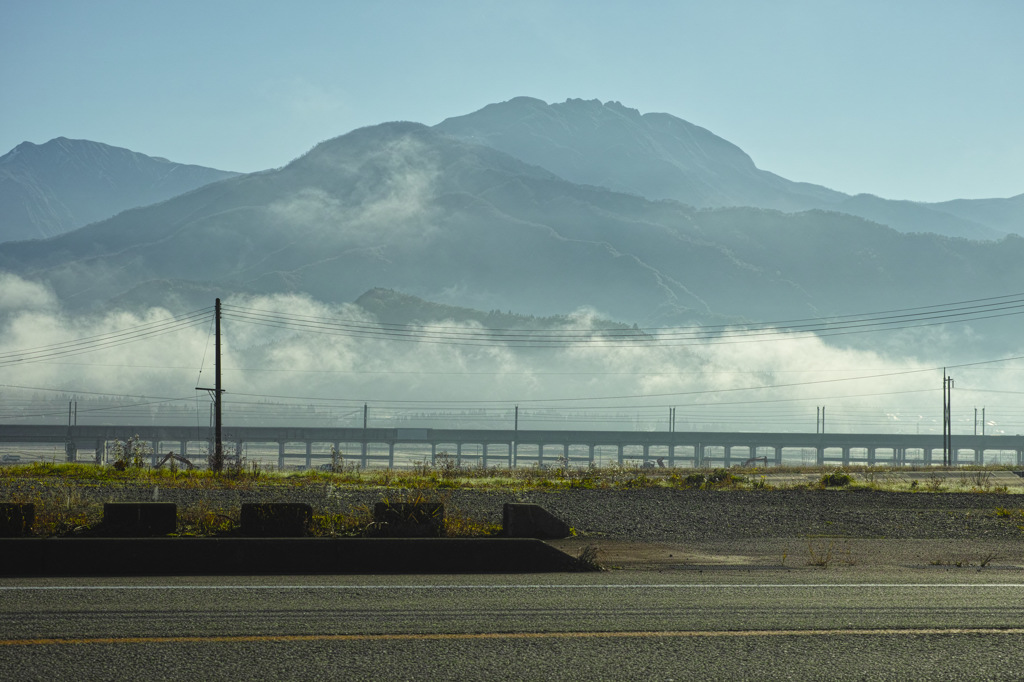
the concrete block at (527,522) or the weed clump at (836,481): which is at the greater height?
the concrete block at (527,522)

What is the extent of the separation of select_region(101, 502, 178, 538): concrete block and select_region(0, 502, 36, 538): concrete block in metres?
0.90

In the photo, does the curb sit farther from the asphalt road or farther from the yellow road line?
the yellow road line

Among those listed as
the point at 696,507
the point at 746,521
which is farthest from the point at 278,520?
the point at 696,507

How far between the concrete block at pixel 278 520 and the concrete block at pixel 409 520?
0.99 m

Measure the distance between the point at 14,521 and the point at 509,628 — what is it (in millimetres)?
7185

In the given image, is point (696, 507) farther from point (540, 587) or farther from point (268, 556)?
point (268, 556)

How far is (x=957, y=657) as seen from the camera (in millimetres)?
6848

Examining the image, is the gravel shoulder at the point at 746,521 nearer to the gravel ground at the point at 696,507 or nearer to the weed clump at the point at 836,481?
the gravel ground at the point at 696,507

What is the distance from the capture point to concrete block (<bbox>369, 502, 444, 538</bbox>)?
12.4 meters

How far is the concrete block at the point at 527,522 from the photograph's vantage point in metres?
12.8

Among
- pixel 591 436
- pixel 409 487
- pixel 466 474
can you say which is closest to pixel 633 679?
pixel 409 487

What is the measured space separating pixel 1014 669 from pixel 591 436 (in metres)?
180

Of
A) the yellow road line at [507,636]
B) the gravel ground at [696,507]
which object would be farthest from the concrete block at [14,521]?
the yellow road line at [507,636]

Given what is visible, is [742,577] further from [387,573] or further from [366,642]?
[366,642]
